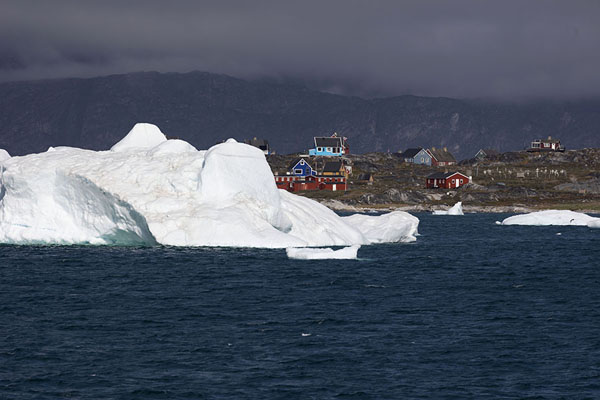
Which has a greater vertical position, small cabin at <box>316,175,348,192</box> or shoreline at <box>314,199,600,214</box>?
small cabin at <box>316,175,348,192</box>

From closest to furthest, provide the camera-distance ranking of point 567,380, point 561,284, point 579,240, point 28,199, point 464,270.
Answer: point 567,380 < point 561,284 < point 464,270 < point 28,199 < point 579,240

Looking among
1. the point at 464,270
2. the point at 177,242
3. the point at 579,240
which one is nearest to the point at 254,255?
the point at 177,242

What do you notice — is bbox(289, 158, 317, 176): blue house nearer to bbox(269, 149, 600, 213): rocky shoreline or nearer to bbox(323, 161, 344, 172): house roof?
bbox(323, 161, 344, 172): house roof

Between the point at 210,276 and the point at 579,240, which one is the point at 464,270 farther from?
the point at 579,240

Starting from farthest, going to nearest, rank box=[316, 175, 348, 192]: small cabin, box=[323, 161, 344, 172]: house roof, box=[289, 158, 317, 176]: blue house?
box=[289, 158, 317, 176]: blue house, box=[323, 161, 344, 172]: house roof, box=[316, 175, 348, 192]: small cabin

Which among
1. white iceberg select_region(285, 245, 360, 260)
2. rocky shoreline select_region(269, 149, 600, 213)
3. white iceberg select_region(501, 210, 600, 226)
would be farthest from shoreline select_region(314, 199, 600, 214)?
white iceberg select_region(285, 245, 360, 260)

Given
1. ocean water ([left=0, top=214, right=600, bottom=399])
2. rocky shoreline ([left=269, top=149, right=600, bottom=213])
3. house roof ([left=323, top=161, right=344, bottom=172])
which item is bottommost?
ocean water ([left=0, top=214, right=600, bottom=399])

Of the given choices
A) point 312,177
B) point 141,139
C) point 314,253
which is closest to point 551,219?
point 141,139
